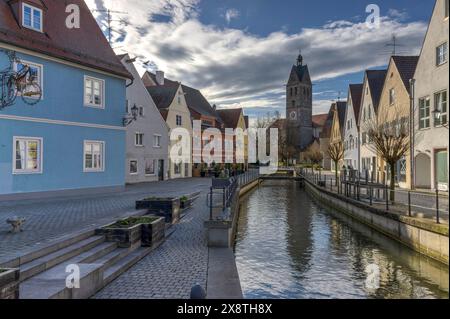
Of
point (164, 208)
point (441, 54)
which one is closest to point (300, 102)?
point (441, 54)

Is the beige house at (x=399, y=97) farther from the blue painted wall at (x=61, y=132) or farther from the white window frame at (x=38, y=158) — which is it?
the white window frame at (x=38, y=158)

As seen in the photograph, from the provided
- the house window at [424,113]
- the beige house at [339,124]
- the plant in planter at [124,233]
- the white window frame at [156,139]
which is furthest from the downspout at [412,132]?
the beige house at [339,124]

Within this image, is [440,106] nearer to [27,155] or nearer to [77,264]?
[77,264]

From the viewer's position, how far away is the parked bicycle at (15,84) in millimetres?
13461

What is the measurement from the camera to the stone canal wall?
9906mm

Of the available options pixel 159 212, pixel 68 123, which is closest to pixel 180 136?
pixel 68 123

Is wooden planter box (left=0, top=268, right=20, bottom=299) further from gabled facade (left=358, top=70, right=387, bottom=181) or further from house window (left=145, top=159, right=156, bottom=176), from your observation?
gabled facade (left=358, top=70, right=387, bottom=181)

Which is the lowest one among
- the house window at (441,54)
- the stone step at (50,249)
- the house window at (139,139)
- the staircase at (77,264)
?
the staircase at (77,264)

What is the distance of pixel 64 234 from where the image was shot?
8539 mm

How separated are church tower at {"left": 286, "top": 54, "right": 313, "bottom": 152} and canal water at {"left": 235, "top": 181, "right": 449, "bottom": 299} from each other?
8519cm

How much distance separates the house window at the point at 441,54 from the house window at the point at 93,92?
2004 cm

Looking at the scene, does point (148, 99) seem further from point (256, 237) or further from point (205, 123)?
point (256, 237)

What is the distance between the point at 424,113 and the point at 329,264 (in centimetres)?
1738

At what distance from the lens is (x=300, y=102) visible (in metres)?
101
